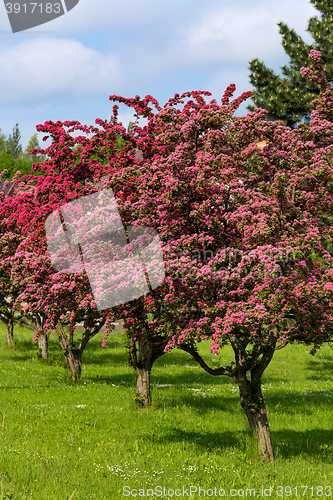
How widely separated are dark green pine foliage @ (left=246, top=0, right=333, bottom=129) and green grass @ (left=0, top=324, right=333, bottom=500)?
14536 millimetres

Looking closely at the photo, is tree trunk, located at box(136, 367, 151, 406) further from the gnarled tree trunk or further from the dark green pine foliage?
the dark green pine foliage

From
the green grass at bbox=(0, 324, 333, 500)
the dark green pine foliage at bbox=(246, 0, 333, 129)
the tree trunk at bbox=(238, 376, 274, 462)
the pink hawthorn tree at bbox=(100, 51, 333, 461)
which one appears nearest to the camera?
the pink hawthorn tree at bbox=(100, 51, 333, 461)

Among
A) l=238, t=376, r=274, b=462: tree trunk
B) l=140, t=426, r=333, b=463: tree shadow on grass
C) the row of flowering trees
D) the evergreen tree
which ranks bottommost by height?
l=140, t=426, r=333, b=463: tree shadow on grass

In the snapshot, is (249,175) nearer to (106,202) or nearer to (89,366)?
(106,202)

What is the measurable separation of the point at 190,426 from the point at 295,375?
1405 cm

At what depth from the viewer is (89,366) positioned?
2580cm

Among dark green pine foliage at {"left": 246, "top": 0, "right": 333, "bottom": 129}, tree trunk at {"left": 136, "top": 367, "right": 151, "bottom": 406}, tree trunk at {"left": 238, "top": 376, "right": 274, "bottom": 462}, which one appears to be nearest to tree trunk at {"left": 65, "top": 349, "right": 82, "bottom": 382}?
tree trunk at {"left": 136, "top": 367, "right": 151, "bottom": 406}

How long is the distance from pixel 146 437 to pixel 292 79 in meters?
21.1

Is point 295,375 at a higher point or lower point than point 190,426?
lower

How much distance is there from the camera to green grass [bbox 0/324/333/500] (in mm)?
9047

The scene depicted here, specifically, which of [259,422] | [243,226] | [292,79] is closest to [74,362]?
[259,422]

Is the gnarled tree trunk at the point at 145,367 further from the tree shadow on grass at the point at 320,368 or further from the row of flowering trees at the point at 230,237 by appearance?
the tree shadow on grass at the point at 320,368

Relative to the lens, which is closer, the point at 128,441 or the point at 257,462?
the point at 257,462

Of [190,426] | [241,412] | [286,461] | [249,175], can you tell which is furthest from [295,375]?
[249,175]
